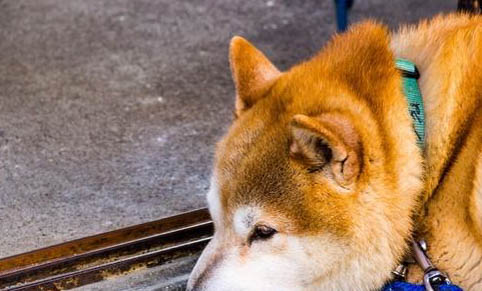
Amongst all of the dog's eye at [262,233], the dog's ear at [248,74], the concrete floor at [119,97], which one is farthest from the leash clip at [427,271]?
the concrete floor at [119,97]

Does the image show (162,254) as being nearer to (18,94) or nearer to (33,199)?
(33,199)

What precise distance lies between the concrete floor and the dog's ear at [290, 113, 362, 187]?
1.33 metres

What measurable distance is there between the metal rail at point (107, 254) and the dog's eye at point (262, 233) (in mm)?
935

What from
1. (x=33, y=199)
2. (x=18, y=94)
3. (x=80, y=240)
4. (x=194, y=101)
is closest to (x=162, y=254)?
(x=80, y=240)

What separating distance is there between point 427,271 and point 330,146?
58cm

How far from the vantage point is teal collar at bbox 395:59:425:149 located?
253 centimetres

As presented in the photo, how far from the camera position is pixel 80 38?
5129mm

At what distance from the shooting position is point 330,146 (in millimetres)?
2340

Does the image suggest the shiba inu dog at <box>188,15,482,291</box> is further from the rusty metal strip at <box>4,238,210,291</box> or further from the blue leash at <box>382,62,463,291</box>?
the rusty metal strip at <box>4,238,210,291</box>

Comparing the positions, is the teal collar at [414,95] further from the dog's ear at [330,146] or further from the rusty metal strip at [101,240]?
the rusty metal strip at [101,240]

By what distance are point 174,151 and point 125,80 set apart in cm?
83

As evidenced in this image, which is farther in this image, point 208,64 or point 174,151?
point 208,64

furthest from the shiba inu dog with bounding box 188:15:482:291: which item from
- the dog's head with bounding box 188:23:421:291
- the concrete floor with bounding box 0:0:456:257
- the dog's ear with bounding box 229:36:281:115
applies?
the concrete floor with bounding box 0:0:456:257

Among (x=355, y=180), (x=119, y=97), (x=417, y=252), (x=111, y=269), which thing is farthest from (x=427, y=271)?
(x=119, y=97)
